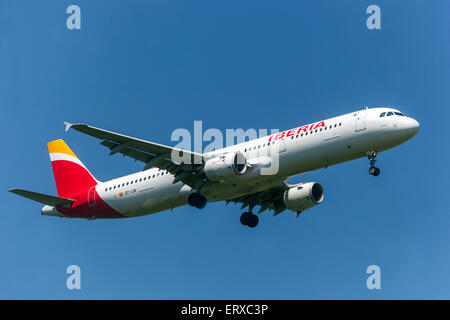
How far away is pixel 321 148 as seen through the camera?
4134 centimetres

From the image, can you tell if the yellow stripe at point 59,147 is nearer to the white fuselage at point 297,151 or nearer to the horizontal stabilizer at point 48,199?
the horizontal stabilizer at point 48,199

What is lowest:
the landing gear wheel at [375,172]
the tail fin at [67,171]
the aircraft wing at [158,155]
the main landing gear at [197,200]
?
the main landing gear at [197,200]

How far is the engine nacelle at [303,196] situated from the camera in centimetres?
4803

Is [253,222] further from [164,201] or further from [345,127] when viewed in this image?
[345,127]

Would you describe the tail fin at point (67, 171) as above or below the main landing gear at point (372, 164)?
above

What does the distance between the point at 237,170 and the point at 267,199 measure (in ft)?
25.3

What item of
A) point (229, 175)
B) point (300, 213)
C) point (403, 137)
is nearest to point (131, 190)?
point (229, 175)

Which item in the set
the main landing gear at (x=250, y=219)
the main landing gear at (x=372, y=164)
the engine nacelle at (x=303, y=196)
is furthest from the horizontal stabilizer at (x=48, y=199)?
the main landing gear at (x=372, y=164)

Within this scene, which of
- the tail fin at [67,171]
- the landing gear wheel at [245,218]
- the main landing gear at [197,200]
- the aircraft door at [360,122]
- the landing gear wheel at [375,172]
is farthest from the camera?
the tail fin at [67,171]

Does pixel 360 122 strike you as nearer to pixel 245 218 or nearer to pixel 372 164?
pixel 372 164

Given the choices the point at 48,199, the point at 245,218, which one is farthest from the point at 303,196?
the point at 48,199
